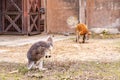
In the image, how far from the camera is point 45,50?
7.62 metres

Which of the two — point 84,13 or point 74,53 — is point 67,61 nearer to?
point 74,53

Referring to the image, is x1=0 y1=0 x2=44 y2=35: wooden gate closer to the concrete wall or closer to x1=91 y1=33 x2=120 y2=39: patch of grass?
the concrete wall

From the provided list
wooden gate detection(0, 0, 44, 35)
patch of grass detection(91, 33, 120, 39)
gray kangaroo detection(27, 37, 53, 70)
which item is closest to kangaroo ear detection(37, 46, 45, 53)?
gray kangaroo detection(27, 37, 53, 70)

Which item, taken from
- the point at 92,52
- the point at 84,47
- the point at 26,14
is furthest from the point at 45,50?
the point at 26,14

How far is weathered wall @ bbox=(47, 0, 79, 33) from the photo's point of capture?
1667 centimetres

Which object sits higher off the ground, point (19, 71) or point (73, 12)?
point (73, 12)

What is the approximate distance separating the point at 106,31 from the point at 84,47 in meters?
4.67

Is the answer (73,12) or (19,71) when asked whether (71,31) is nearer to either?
(73,12)

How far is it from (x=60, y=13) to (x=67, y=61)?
800 cm

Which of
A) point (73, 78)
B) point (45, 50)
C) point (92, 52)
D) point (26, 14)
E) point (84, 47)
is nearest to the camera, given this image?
point (73, 78)

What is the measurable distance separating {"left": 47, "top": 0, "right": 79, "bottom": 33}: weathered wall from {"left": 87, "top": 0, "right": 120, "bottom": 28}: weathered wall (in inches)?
27.7

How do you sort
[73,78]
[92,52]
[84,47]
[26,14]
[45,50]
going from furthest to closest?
[26,14] < [84,47] < [92,52] < [45,50] < [73,78]

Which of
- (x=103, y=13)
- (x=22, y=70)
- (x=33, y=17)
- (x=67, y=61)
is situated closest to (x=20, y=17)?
(x=33, y=17)

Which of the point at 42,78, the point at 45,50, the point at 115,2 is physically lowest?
the point at 42,78
